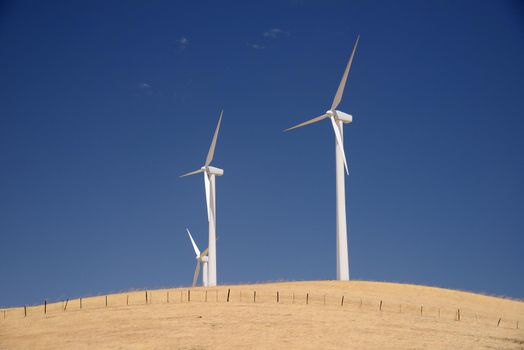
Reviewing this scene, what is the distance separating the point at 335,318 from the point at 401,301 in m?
14.3

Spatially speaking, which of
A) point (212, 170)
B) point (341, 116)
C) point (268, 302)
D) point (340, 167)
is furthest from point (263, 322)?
point (212, 170)

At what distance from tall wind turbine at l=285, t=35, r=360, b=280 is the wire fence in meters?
10.8

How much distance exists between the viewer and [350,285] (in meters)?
76.2

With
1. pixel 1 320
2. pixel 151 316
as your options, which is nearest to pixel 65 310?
pixel 1 320

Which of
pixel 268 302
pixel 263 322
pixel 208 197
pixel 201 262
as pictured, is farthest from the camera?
pixel 201 262

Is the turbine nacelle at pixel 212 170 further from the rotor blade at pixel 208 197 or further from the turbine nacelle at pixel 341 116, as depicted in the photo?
the turbine nacelle at pixel 341 116

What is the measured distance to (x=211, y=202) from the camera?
308 ft

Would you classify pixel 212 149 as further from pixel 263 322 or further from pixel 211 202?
pixel 263 322

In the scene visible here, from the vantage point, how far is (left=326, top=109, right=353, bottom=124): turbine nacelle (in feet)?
281

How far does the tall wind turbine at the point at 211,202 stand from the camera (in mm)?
89213

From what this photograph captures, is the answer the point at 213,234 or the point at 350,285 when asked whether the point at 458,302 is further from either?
the point at 213,234

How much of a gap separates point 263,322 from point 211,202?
41.5m

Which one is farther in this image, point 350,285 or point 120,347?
point 350,285

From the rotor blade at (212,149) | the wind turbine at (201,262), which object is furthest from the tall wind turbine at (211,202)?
the wind turbine at (201,262)
